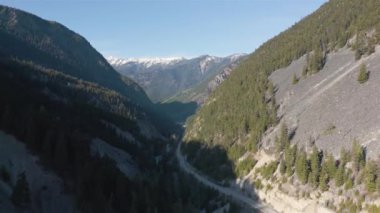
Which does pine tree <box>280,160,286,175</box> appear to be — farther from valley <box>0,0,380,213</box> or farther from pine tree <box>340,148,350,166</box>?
pine tree <box>340,148,350,166</box>

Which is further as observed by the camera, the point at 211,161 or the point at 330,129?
the point at 211,161

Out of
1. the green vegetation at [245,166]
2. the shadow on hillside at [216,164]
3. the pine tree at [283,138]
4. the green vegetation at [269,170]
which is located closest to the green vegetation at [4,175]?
the shadow on hillside at [216,164]

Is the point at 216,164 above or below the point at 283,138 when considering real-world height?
below

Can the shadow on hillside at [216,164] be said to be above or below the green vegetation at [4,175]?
below

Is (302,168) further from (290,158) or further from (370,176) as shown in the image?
(370,176)

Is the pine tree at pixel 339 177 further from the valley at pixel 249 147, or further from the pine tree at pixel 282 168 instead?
the pine tree at pixel 282 168

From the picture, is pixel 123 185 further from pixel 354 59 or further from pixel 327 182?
pixel 354 59

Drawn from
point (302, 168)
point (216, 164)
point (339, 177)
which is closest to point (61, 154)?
point (339, 177)

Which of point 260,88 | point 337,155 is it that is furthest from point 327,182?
point 260,88
